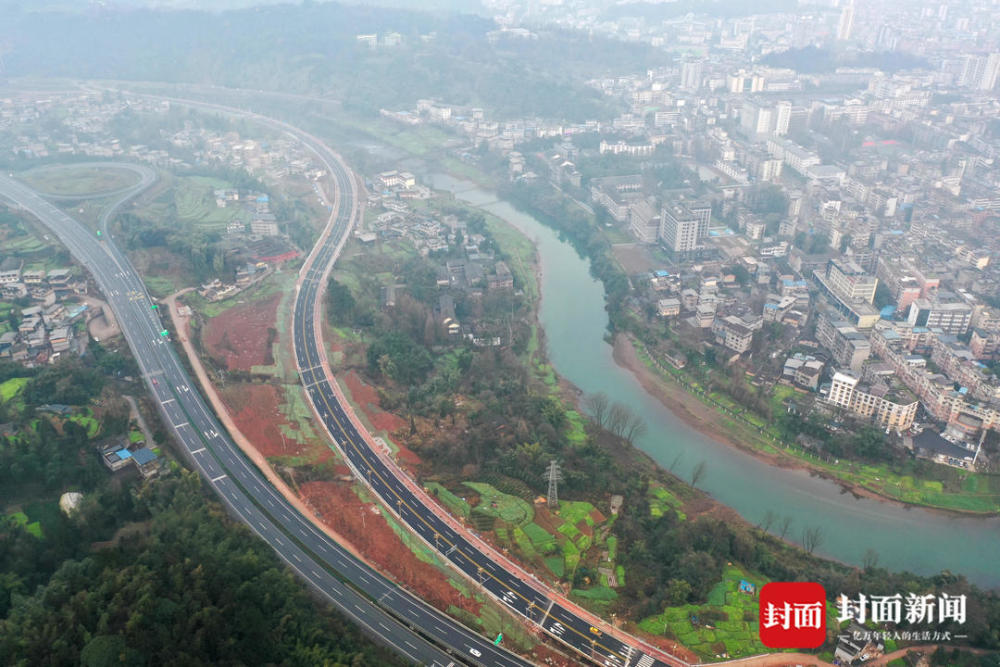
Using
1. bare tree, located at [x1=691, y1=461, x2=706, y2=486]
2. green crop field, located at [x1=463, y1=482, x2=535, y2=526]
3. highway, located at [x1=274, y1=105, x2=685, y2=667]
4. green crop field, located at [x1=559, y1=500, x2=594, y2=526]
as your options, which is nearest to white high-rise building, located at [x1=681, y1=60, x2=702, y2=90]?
highway, located at [x1=274, y1=105, x2=685, y2=667]

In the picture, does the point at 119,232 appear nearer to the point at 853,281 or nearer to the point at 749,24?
the point at 853,281

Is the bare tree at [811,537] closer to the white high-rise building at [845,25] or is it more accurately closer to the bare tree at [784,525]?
the bare tree at [784,525]

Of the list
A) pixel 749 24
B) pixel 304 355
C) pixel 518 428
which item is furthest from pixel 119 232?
pixel 749 24

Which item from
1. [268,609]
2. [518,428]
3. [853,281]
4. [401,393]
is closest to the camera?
[268,609]

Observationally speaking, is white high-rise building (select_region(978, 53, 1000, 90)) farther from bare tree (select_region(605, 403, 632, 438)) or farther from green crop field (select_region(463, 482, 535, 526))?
green crop field (select_region(463, 482, 535, 526))

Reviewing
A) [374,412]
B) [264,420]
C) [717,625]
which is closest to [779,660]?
[717,625]

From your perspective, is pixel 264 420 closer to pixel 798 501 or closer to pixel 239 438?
pixel 239 438
